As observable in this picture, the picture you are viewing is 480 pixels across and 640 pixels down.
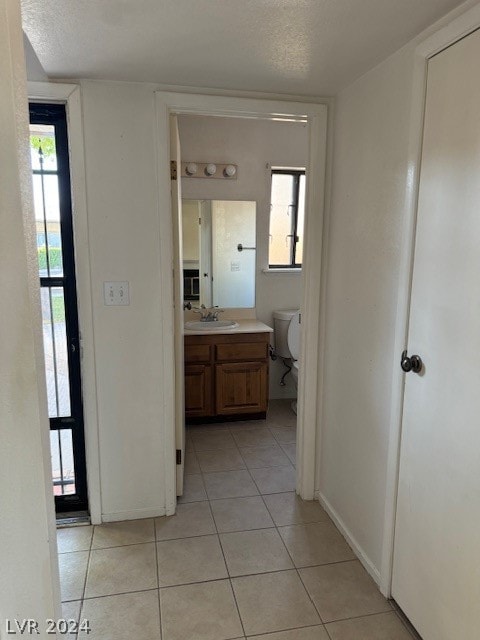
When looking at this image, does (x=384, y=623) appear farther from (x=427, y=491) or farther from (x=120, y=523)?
(x=120, y=523)

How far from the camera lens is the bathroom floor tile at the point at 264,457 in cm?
291

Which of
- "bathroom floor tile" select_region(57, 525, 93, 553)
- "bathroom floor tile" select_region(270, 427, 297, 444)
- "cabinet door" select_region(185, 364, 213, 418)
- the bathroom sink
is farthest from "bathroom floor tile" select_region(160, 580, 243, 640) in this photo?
the bathroom sink

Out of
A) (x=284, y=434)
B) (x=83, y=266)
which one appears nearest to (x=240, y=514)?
(x=284, y=434)

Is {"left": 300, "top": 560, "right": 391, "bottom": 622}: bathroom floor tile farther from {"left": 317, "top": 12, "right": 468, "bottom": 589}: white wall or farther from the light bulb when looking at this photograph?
the light bulb

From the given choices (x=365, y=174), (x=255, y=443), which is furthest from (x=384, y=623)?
(x=365, y=174)

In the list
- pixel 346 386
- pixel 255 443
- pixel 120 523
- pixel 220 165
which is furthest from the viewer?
pixel 220 165

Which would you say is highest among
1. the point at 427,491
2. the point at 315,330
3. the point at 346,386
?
the point at 315,330

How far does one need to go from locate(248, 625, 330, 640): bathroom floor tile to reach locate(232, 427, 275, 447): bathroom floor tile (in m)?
1.55

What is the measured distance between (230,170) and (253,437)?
209 cm

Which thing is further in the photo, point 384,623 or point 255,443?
point 255,443

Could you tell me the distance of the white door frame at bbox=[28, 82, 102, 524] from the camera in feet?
6.44

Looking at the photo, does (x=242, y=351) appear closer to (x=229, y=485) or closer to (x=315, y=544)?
(x=229, y=485)

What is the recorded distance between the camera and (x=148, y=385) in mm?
2256

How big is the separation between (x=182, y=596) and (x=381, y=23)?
7.38 ft
